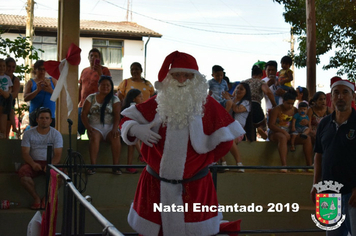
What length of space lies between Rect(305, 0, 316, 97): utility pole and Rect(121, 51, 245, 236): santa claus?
21.8ft

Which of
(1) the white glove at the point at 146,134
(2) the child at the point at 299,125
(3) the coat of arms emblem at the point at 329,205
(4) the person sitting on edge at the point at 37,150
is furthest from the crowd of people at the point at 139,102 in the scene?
(1) the white glove at the point at 146,134

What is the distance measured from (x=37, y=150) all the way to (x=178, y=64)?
11.1 feet

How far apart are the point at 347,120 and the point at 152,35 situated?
21780 mm

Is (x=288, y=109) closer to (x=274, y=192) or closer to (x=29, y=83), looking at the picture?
(x=274, y=192)

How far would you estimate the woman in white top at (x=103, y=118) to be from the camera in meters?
6.97

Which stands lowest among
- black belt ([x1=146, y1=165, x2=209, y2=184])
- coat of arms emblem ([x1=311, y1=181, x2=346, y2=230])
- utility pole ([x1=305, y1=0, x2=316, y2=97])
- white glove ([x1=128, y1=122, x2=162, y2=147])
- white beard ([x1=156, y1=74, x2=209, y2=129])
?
coat of arms emblem ([x1=311, y1=181, x2=346, y2=230])

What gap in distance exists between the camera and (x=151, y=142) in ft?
12.2

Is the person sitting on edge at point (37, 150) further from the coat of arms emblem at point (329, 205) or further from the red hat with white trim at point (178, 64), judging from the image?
the coat of arms emblem at point (329, 205)

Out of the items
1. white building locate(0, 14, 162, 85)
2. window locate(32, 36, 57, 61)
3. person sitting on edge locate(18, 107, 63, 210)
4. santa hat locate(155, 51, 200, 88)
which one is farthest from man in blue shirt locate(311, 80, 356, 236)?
window locate(32, 36, 57, 61)

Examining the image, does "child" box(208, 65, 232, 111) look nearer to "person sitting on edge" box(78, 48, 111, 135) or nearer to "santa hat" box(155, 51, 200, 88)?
"person sitting on edge" box(78, 48, 111, 135)

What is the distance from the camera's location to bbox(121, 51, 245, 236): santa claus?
12.0ft

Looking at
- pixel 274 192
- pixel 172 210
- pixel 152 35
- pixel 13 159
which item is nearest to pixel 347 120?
pixel 172 210

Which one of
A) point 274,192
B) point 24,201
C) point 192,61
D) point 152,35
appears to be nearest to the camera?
point 192,61

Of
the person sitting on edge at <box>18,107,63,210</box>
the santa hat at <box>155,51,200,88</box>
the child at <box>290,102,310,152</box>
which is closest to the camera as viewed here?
the santa hat at <box>155,51,200,88</box>
